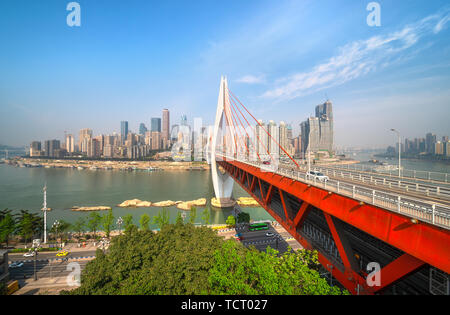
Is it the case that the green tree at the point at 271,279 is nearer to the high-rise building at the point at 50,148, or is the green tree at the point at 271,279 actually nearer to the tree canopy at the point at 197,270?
the tree canopy at the point at 197,270

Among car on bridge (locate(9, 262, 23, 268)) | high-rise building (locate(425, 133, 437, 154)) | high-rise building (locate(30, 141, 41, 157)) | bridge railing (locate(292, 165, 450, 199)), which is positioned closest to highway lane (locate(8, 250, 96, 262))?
car on bridge (locate(9, 262, 23, 268))

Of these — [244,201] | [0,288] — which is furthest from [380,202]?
[244,201]

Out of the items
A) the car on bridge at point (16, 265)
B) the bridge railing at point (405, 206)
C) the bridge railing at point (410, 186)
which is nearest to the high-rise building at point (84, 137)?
the car on bridge at point (16, 265)

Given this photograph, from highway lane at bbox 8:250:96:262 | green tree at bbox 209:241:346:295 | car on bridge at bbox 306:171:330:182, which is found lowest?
highway lane at bbox 8:250:96:262

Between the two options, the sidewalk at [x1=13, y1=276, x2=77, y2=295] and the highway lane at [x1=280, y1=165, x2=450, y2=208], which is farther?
the sidewalk at [x1=13, y1=276, x2=77, y2=295]

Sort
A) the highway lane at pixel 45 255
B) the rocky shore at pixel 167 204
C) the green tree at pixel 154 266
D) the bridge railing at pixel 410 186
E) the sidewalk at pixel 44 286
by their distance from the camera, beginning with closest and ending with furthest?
1. the bridge railing at pixel 410 186
2. the green tree at pixel 154 266
3. the sidewalk at pixel 44 286
4. the highway lane at pixel 45 255
5. the rocky shore at pixel 167 204

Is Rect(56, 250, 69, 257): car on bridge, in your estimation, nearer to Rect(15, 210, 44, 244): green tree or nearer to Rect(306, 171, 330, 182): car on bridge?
Rect(15, 210, 44, 244): green tree

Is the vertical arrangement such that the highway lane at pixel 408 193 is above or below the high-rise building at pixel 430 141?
below

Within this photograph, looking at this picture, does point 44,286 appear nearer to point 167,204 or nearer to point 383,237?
point 383,237

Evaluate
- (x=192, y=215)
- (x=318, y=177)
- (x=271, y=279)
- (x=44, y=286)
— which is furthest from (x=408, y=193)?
(x=44, y=286)
